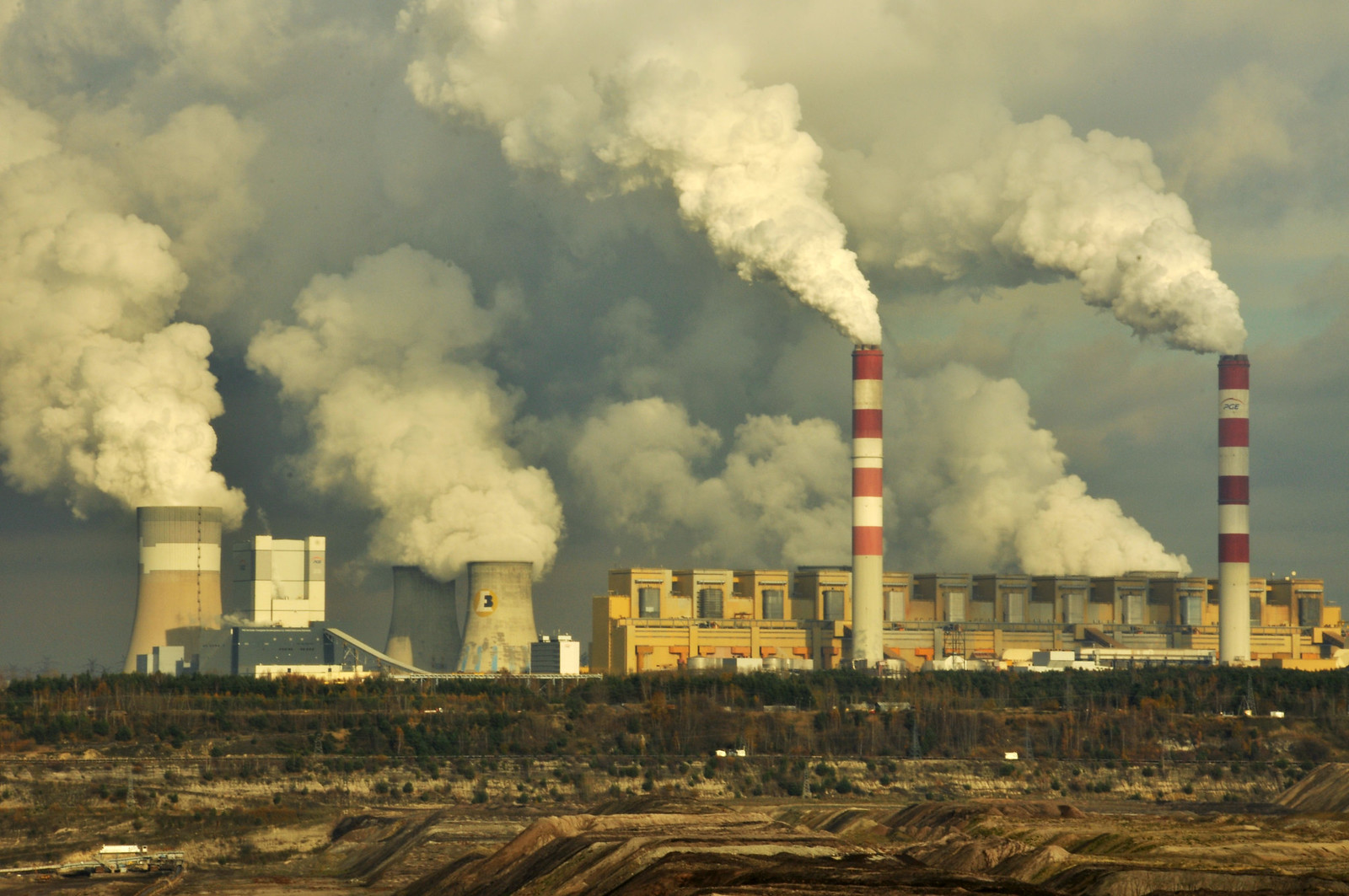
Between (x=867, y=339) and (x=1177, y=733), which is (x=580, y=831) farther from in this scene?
(x=867, y=339)

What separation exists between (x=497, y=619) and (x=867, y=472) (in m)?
21.9

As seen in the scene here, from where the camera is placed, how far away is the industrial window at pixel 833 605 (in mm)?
106375

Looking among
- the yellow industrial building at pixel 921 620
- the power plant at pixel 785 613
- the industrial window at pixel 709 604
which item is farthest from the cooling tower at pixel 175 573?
the industrial window at pixel 709 604

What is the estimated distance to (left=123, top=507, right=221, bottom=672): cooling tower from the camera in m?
91.2

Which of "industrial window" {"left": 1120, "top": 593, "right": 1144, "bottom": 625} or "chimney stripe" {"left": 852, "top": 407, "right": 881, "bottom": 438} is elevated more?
"chimney stripe" {"left": 852, "top": 407, "right": 881, "bottom": 438}

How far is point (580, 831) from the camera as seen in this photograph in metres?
41.0

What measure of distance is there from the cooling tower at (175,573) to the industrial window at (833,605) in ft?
115

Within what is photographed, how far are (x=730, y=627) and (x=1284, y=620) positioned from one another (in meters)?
35.8

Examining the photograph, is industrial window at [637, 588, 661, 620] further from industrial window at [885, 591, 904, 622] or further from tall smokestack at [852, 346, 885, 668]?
tall smokestack at [852, 346, 885, 668]

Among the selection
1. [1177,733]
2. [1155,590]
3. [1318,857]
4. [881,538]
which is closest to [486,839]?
[1318,857]

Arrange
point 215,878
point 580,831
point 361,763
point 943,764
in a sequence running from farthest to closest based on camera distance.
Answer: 1. point 943,764
2. point 361,763
3. point 215,878
4. point 580,831

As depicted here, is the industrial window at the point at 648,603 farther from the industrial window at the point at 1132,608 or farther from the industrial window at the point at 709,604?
the industrial window at the point at 1132,608

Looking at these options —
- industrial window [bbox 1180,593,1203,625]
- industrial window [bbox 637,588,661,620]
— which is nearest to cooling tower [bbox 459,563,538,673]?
industrial window [bbox 637,588,661,620]

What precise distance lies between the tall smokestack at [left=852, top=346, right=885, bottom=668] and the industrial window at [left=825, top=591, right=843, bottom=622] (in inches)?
581
